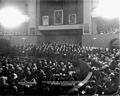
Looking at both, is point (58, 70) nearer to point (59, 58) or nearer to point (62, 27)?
point (59, 58)

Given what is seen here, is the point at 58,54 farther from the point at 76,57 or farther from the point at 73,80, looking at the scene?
the point at 73,80

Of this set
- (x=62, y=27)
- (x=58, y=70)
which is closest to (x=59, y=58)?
(x=58, y=70)

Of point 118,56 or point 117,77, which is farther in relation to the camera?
point 118,56

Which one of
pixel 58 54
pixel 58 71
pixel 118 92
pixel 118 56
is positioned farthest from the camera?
pixel 58 54

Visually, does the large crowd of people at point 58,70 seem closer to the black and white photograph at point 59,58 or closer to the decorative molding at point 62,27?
the black and white photograph at point 59,58

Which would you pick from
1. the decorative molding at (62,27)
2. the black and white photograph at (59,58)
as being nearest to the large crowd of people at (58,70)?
the black and white photograph at (59,58)

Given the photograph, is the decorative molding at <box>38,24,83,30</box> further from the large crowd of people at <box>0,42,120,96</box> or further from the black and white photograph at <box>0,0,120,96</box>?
the large crowd of people at <box>0,42,120,96</box>

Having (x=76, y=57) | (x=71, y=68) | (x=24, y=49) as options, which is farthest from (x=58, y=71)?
(x=24, y=49)
